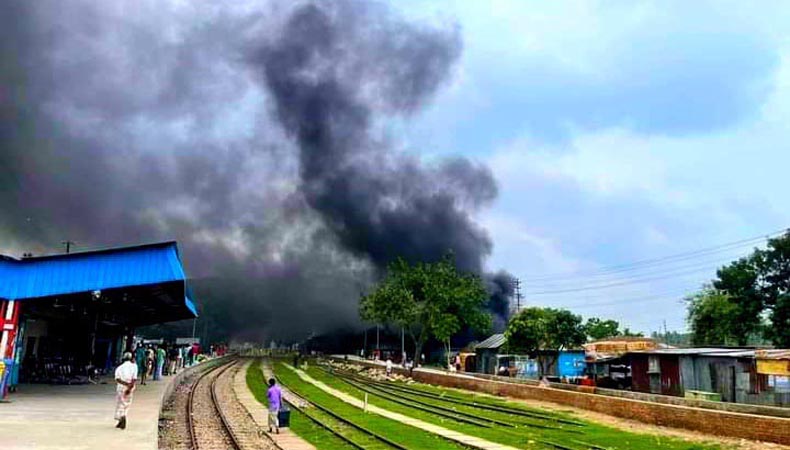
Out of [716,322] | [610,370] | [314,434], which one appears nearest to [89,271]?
[314,434]

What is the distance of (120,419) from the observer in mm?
14742

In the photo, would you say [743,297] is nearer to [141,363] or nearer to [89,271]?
[141,363]

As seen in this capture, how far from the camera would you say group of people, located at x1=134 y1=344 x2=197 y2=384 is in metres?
30.3

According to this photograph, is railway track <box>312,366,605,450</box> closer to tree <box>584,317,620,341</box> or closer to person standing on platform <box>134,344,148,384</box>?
person standing on platform <box>134,344,148,384</box>

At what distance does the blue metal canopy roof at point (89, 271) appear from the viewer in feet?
67.5

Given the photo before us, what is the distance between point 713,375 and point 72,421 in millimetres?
24795

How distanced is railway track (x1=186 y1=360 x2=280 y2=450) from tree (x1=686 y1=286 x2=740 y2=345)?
47.9 m

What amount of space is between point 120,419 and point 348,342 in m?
106

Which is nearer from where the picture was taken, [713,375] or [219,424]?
[219,424]

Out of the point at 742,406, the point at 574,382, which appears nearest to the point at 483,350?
the point at 574,382

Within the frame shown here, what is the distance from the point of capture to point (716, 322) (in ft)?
198

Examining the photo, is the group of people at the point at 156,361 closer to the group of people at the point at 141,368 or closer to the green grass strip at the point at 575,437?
the group of people at the point at 141,368

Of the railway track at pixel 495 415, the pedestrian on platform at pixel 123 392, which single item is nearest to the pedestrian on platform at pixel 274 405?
the pedestrian on platform at pixel 123 392

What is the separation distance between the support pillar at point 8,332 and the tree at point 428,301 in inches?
1750
